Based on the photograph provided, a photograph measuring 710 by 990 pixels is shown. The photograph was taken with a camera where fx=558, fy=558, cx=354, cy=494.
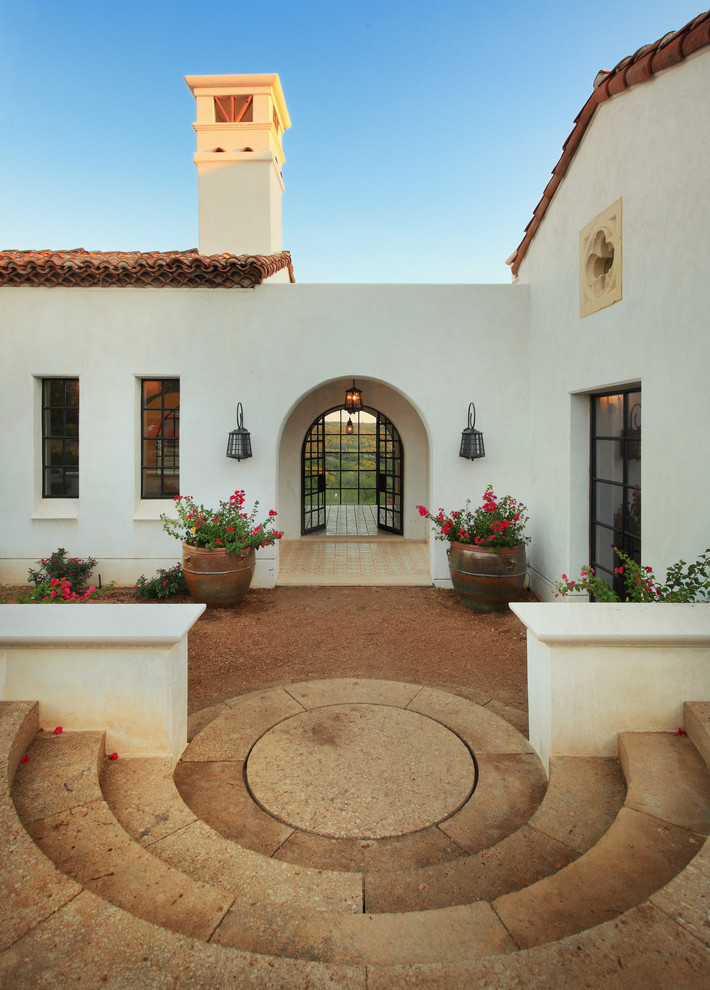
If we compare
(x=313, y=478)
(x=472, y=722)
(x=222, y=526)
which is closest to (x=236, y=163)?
(x=313, y=478)

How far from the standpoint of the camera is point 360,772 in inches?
128

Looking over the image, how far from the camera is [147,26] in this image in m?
9.82

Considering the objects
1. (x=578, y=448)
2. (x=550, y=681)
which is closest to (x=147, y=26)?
(x=578, y=448)

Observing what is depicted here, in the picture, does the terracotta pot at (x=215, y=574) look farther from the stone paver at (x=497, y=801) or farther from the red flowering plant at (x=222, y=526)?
the stone paver at (x=497, y=801)

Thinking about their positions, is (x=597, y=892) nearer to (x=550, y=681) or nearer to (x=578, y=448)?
(x=550, y=681)

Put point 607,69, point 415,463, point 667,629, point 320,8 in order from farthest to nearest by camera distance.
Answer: point 415,463
point 320,8
point 607,69
point 667,629

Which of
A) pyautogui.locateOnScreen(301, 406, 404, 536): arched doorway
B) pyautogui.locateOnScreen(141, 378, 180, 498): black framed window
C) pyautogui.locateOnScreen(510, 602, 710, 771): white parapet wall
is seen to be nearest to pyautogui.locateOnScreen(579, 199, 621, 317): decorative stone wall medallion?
pyautogui.locateOnScreen(510, 602, 710, 771): white parapet wall

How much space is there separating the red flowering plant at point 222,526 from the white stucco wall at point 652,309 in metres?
3.93

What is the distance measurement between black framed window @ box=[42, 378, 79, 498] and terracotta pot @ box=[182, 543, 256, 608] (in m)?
2.65

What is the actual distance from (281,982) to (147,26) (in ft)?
43.1

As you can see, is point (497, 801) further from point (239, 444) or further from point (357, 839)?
point (239, 444)

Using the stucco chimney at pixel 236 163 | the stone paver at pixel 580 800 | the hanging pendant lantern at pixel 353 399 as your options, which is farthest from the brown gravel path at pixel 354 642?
the stucco chimney at pixel 236 163

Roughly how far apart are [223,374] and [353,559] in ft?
13.0

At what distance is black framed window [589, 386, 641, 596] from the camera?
5359 mm
